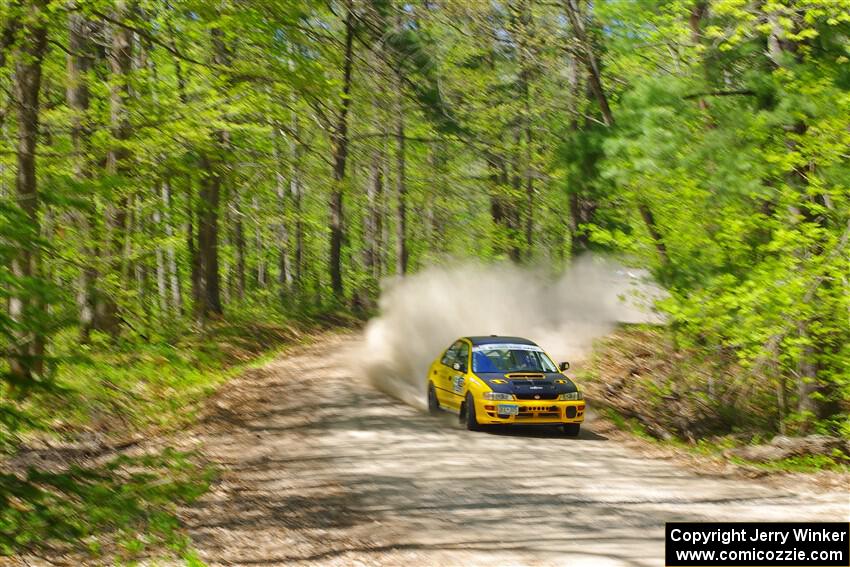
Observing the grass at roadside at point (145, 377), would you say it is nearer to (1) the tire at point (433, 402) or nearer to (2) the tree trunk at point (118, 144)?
(2) the tree trunk at point (118, 144)

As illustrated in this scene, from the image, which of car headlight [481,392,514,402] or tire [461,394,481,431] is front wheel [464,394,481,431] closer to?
tire [461,394,481,431]

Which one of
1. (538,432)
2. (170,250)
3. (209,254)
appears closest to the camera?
(538,432)

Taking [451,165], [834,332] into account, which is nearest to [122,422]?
[834,332]

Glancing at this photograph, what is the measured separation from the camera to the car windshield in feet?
50.6

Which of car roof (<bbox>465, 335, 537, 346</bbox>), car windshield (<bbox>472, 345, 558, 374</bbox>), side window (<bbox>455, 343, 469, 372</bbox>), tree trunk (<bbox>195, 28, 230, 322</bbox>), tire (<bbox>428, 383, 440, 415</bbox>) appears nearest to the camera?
car windshield (<bbox>472, 345, 558, 374</bbox>)

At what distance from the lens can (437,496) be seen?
32.3ft

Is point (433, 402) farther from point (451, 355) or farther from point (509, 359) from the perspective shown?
point (509, 359)

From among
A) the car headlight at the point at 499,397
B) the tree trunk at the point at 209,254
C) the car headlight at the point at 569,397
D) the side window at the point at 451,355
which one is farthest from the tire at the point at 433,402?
the tree trunk at the point at 209,254

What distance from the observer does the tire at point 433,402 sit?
16.6 metres

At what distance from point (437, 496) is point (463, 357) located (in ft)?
21.1

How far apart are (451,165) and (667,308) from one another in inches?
1049

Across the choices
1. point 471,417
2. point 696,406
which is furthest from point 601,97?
point 471,417

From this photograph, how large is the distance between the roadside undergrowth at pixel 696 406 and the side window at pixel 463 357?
3.04 metres

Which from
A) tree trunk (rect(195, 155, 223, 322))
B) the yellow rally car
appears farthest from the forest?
the yellow rally car
